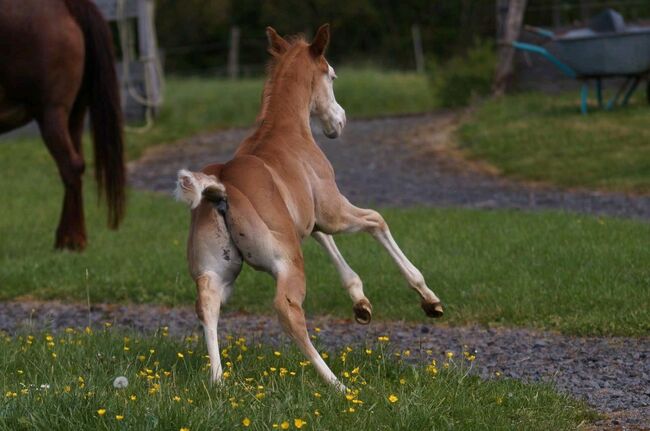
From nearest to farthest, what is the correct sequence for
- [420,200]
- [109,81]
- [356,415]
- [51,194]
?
[356,415], [109,81], [420,200], [51,194]

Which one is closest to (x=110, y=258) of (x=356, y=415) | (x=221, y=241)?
(x=221, y=241)

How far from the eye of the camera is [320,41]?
623 cm

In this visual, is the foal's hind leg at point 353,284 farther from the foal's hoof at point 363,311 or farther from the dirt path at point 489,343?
the dirt path at point 489,343

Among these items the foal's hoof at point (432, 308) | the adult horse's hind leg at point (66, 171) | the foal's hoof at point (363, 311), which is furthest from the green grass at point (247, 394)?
the adult horse's hind leg at point (66, 171)

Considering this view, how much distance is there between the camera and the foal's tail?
5098 millimetres

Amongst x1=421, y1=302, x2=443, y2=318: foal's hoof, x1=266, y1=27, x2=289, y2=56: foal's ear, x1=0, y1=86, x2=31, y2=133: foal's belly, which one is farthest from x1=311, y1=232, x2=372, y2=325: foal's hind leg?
x1=0, y1=86, x2=31, y2=133: foal's belly

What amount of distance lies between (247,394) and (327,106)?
1978 mm

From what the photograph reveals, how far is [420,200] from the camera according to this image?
43.6ft

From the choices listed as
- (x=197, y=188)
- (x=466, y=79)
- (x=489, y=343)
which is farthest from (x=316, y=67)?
(x=466, y=79)

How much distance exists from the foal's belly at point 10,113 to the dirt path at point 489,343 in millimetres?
2277

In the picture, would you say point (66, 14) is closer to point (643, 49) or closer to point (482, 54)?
point (643, 49)

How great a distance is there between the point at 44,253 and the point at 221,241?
5.35 m

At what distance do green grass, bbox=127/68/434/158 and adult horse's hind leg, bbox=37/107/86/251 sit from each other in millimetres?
8863

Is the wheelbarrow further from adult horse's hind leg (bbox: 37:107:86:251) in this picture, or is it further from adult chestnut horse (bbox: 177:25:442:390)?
adult chestnut horse (bbox: 177:25:442:390)
